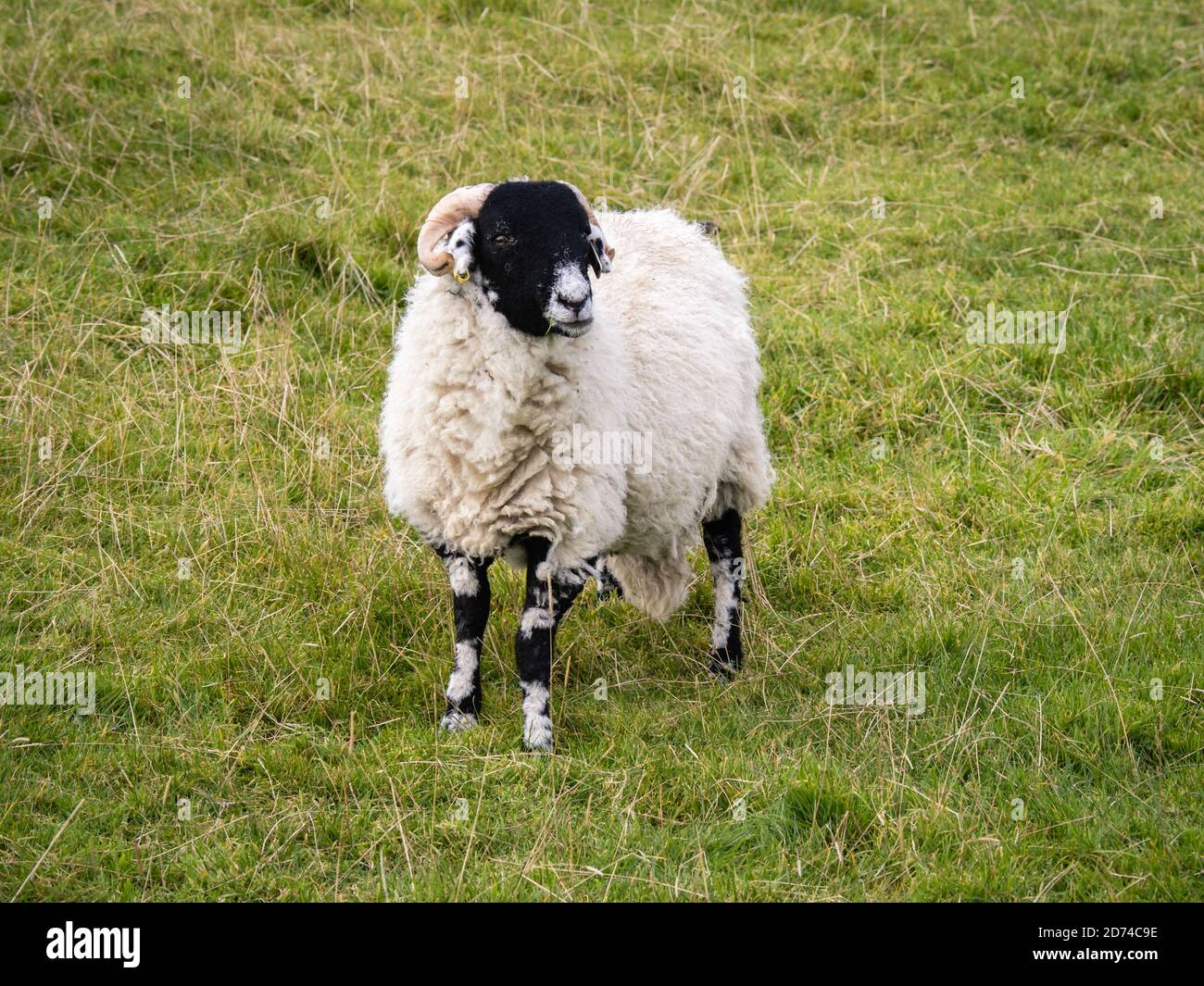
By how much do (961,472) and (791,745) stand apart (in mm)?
2637

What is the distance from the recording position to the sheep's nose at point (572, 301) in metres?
4.88

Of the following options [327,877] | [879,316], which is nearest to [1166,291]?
[879,316]

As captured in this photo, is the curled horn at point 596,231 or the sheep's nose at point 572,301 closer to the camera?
the sheep's nose at point 572,301

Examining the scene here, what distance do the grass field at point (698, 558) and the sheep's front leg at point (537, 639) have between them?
125mm

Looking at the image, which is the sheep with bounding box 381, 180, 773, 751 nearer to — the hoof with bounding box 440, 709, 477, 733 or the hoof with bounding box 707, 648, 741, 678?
the hoof with bounding box 440, 709, 477, 733

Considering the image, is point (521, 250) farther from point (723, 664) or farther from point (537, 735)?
point (723, 664)

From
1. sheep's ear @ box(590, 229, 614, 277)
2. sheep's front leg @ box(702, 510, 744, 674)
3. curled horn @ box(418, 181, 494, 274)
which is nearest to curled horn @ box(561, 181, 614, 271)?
sheep's ear @ box(590, 229, 614, 277)

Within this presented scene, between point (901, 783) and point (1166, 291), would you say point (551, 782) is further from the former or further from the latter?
point (1166, 291)

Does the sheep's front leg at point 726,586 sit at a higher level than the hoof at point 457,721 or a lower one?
higher

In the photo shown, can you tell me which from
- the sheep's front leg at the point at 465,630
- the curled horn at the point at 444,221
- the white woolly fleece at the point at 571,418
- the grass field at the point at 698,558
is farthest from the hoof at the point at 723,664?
the curled horn at the point at 444,221

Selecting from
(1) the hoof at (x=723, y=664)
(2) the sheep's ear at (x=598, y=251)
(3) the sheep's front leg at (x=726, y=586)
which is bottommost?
(1) the hoof at (x=723, y=664)

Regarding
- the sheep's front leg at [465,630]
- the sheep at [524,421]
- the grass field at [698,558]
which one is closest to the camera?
the grass field at [698,558]

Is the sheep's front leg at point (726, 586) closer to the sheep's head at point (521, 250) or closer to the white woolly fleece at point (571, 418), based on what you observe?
the white woolly fleece at point (571, 418)

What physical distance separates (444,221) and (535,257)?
0.43 meters
